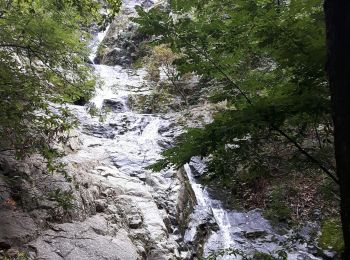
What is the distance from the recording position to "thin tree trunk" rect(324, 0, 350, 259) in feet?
8.27

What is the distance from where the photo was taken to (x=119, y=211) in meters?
8.21

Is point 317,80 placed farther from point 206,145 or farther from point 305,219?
point 305,219

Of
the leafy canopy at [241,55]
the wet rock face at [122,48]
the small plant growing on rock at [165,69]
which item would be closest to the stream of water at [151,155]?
the small plant growing on rock at [165,69]

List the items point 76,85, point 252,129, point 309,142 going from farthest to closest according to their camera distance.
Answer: point 309,142
point 76,85
point 252,129

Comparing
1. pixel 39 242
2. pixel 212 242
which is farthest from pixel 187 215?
pixel 39 242

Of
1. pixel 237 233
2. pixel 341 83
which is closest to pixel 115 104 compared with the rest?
pixel 237 233

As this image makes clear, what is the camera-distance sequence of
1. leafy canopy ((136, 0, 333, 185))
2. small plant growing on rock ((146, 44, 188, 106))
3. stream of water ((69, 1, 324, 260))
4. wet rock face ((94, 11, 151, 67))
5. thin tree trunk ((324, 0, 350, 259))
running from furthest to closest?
wet rock face ((94, 11, 151, 67)) < small plant growing on rock ((146, 44, 188, 106)) < stream of water ((69, 1, 324, 260)) < leafy canopy ((136, 0, 333, 185)) < thin tree trunk ((324, 0, 350, 259))

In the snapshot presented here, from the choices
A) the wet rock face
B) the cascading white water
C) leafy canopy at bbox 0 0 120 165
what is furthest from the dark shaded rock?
leafy canopy at bbox 0 0 120 165

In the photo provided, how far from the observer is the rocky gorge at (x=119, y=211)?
20.6ft

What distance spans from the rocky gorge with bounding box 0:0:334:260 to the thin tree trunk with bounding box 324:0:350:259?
2.42m

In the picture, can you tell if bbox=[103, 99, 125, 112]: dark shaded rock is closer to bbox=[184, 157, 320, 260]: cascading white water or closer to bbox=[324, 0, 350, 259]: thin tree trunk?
bbox=[184, 157, 320, 260]: cascading white water

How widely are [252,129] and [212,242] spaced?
19.6 ft

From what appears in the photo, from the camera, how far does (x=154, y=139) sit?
46.5 ft

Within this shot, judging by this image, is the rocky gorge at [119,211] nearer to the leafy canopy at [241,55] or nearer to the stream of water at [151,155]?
the stream of water at [151,155]
